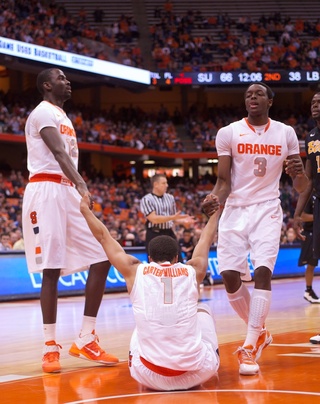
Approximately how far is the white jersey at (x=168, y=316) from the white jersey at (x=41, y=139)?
1515 mm

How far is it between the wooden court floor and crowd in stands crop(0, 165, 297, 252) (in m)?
6.07

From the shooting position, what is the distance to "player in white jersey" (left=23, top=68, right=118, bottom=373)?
5730 millimetres

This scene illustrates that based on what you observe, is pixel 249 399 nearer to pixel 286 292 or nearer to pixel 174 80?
pixel 286 292

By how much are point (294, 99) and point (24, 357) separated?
3466 centimetres

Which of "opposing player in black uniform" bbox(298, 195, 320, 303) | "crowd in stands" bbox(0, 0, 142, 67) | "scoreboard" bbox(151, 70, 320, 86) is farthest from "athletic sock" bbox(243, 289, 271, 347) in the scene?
"scoreboard" bbox(151, 70, 320, 86)

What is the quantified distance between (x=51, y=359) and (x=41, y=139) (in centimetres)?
172

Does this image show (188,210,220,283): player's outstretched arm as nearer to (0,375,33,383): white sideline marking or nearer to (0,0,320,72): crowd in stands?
(0,375,33,383): white sideline marking

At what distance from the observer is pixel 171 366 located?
15.0 ft

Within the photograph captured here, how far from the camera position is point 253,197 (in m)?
5.86

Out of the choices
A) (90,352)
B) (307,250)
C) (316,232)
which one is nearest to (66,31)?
(307,250)

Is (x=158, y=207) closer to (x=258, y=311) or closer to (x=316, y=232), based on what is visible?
(x=316, y=232)

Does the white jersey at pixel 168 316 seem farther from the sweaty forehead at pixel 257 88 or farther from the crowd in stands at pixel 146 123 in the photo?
the crowd in stands at pixel 146 123

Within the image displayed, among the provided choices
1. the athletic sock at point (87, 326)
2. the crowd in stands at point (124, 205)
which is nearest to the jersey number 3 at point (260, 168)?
the athletic sock at point (87, 326)

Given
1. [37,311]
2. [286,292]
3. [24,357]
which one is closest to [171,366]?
[24,357]
